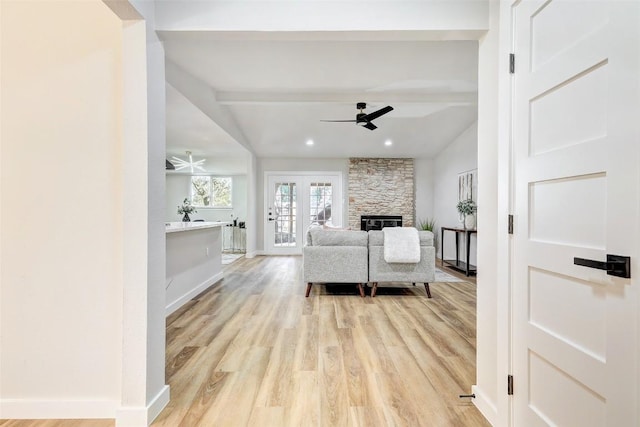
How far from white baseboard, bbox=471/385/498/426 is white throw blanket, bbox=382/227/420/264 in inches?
78.5

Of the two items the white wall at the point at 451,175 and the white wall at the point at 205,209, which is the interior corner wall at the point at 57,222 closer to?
the white wall at the point at 451,175

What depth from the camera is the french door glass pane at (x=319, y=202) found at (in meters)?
7.70

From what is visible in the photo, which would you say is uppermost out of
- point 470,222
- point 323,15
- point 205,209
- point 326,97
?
point 326,97

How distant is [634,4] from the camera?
2.88 feet

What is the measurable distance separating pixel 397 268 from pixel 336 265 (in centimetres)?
75

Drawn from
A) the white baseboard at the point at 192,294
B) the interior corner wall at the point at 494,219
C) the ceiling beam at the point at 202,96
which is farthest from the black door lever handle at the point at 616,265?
the ceiling beam at the point at 202,96

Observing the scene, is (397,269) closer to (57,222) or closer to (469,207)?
(469,207)

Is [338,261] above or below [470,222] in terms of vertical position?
below

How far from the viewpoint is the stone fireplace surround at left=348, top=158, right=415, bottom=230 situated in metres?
7.62

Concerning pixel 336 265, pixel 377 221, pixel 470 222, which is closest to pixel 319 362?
pixel 336 265

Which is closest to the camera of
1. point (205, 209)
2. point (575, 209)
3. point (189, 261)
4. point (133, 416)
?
point (575, 209)

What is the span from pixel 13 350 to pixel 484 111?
9.25ft

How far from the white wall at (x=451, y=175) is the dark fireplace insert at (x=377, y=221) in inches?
39.7

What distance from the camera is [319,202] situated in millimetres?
7734
